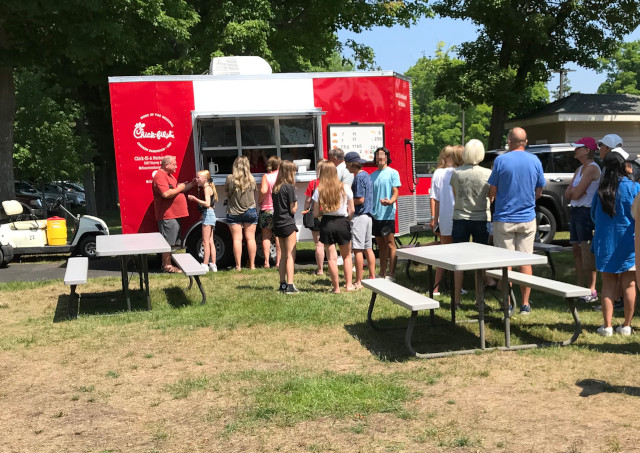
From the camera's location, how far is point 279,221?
9047 mm

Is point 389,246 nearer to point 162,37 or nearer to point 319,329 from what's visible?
point 319,329

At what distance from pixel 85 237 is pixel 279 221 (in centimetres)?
540

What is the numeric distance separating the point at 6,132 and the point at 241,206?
8.81 m

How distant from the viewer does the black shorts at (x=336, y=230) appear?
8727 mm

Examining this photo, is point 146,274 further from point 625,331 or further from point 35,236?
point 35,236

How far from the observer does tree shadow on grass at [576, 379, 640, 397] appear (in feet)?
17.0

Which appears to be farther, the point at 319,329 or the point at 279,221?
the point at 279,221

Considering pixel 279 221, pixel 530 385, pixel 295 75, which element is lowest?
pixel 530 385

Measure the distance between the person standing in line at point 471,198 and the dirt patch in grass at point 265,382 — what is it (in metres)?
1.49

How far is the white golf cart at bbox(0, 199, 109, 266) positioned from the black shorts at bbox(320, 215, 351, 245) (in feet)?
18.5

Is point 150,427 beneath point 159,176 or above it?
beneath

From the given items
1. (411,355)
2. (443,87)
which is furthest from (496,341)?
(443,87)

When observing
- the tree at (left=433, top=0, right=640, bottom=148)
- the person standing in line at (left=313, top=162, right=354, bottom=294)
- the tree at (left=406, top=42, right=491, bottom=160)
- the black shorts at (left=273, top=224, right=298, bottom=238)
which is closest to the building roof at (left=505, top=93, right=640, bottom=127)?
the tree at (left=433, top=0, right=640, bottom=148)

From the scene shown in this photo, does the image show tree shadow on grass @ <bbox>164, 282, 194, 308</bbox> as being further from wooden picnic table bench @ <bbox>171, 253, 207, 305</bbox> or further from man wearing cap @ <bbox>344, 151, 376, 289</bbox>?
man wearing cap @ <bbox>344, 151, 376, 289</bbox>
